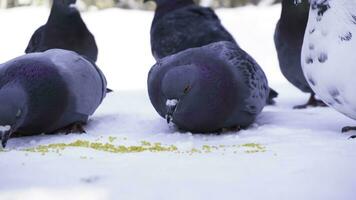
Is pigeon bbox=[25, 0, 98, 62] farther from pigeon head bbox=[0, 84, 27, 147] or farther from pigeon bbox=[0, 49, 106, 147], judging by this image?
pigeon head bbox=[0, 84, 27, 147]

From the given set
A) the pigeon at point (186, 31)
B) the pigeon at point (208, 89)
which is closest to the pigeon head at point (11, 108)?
the pigeon at point (208, 89)

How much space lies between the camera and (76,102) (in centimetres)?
368

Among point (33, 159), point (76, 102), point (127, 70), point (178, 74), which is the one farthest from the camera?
point (127, 70)

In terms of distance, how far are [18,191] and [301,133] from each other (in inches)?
75.1

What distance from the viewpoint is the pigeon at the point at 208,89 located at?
345 cm

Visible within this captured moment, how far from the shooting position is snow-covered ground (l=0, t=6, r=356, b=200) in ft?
6.56

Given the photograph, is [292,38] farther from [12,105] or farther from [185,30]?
[12,105]

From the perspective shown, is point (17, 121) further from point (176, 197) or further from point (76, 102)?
point (176, 197)

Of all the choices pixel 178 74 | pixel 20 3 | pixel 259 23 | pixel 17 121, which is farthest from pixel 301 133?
pixel 20 3

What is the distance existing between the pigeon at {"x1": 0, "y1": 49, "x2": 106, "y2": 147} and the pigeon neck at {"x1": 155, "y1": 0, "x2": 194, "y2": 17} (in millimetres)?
1902

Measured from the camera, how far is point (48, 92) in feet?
11.5

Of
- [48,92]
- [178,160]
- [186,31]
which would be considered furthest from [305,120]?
[178,160]

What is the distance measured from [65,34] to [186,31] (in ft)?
4.10

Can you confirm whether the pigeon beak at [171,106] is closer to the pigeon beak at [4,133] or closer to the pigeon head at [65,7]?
the pigeon beak at [4,133]
